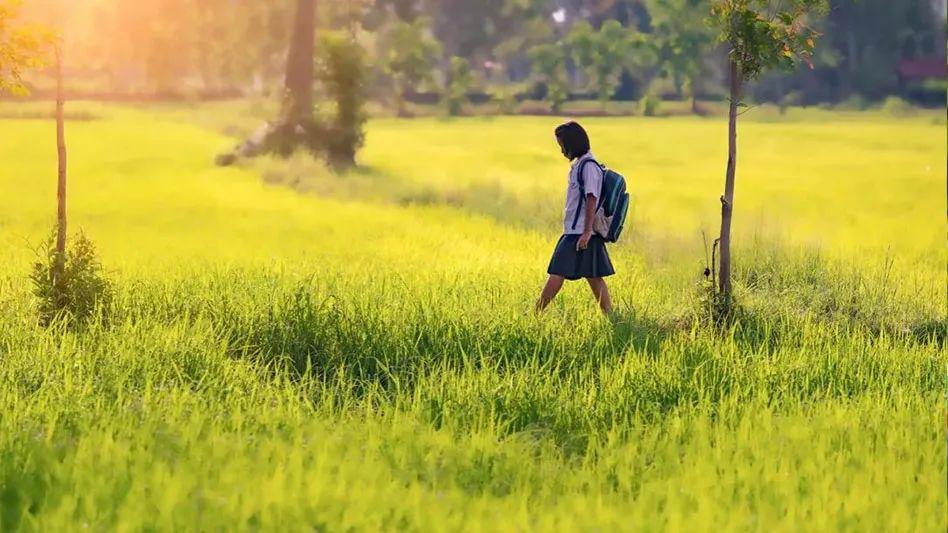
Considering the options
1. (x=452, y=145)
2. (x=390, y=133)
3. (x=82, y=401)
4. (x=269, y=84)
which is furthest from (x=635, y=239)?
(x=269, y=84)

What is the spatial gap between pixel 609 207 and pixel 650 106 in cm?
4737

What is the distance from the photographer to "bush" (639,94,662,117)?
2175 inches

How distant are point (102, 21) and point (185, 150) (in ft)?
98.1

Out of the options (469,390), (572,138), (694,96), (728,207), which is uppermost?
(694,96)

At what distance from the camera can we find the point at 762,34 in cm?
907

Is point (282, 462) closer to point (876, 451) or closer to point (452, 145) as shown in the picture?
point (876, 451)

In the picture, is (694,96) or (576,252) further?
(694,96)

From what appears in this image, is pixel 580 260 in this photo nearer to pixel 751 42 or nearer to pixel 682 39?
pixel 751 42

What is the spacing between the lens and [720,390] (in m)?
7.52

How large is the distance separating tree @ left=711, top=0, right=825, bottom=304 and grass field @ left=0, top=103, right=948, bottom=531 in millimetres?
868

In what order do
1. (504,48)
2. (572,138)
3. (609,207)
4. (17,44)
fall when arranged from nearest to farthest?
(17,44) < (572,138) < (609,207) < (504,48)

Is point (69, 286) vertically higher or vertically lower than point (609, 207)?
lower

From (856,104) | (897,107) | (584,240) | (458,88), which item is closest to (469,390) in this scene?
(584,240)

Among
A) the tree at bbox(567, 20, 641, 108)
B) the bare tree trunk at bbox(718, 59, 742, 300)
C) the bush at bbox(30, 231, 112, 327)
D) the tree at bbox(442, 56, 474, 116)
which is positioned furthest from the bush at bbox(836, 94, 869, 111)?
the bush at bbox(30, 231, 112, 327)
